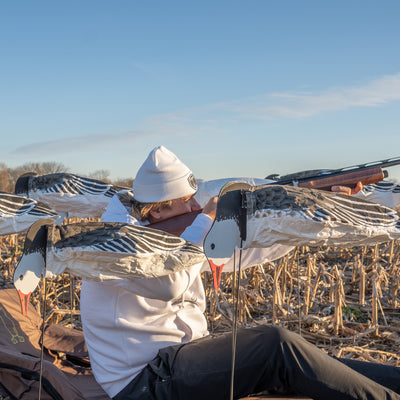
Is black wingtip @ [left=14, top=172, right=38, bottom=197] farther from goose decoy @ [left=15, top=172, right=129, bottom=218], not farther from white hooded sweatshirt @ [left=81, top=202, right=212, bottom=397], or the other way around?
white hooded sweatshirt @ [left=81, top=202, right=212, bottom=397]

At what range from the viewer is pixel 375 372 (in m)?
2.62

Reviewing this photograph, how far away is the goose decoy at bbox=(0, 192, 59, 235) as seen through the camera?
5066 mm

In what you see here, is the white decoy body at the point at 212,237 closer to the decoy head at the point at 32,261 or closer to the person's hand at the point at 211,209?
the decoy head at the point at 32,261

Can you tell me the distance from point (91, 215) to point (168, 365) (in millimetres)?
5499

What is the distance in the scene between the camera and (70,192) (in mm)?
7480

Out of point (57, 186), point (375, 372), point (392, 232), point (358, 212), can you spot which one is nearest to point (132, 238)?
point (358, 212)

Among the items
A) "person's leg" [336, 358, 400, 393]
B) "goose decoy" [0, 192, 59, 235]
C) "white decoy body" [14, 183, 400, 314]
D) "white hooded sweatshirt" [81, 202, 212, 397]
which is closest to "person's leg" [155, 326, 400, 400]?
"white hooded sweatshirt" [81, 202, 212, 397]

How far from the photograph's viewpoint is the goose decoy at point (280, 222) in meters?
2.08

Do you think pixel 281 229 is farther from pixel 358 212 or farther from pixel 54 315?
pixel 54 315

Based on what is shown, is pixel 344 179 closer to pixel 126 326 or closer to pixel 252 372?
pixel 252 372

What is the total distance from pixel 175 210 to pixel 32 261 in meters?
1.06

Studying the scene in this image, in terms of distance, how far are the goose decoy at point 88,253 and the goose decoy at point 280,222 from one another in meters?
0.23

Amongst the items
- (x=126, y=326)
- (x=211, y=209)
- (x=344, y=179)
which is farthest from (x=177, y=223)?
(x=344, y=179)

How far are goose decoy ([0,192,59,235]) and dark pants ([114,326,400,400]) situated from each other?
9.56ft
